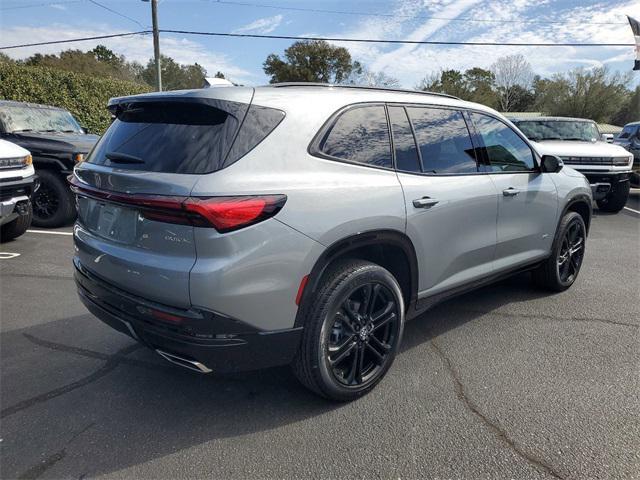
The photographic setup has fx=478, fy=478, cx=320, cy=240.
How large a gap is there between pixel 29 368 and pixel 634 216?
10317 mm

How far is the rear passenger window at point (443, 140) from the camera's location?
316 cm

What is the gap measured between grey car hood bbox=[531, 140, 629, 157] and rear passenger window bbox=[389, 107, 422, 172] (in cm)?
668

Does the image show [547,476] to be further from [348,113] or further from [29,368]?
[29,368]

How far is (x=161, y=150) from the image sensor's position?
7.99 ft

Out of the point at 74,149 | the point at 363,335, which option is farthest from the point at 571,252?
the point at 74,149

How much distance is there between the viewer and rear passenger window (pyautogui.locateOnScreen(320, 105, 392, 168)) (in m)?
2.65

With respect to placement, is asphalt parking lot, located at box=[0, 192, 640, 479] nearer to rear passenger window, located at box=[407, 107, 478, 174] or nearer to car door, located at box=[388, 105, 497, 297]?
car door, located at box=[388, 105, 497, 297]

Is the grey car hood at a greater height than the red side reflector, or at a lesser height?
greater

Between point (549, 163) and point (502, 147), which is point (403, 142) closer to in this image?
point (502, 147)

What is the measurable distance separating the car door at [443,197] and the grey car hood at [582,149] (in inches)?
240

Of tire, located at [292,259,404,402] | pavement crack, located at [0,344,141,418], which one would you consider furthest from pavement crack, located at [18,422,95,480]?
tire, located at [292,259,404,402]

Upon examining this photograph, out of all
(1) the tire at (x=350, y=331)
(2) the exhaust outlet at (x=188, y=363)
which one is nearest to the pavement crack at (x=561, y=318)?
(1) the tire at (x=350, y=331)

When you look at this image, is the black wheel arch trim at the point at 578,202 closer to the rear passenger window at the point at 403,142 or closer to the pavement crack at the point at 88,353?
the rear passenger window at the point at 403,142

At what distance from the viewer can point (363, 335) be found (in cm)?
277
